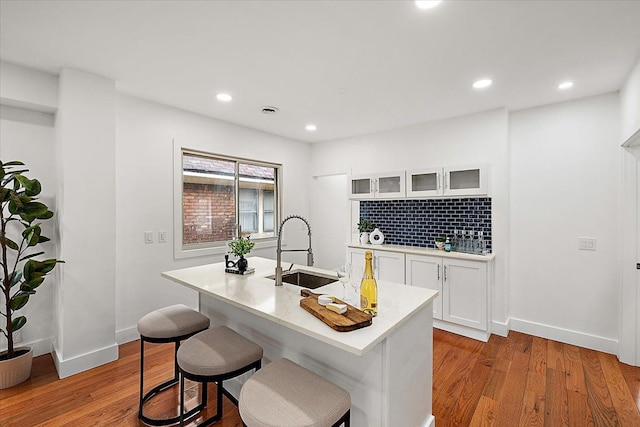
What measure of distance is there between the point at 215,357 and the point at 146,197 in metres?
2.31

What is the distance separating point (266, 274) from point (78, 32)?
208cm

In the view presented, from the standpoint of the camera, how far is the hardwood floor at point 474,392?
2.00 meters

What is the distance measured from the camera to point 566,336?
3.12 m

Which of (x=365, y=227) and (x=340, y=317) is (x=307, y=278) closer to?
(x=340, y=317)

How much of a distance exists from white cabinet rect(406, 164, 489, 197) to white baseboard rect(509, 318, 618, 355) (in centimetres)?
156

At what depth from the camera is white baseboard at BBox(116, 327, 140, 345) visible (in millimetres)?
3028

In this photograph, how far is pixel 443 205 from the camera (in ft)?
12.5

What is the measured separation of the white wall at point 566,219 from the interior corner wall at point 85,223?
13.6ft

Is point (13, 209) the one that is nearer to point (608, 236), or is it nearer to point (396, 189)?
point (396, 189)

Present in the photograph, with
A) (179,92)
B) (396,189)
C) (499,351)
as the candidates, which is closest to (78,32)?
(179,92)

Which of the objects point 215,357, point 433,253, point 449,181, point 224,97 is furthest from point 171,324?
point 449,181

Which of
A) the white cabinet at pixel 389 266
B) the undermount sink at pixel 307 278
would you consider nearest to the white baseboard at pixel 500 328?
the white cabinet at pixel 389 266

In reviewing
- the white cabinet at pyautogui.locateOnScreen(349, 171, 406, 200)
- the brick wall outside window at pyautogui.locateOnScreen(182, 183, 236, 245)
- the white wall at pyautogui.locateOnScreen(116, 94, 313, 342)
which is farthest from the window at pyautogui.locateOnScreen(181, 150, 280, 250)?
the white cabinet at pyautogui.locateOnScreen(349, 171, 406, 200)

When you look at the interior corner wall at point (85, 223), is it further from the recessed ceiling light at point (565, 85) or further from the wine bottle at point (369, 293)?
the recessed ceiling light at point (565, 85)
